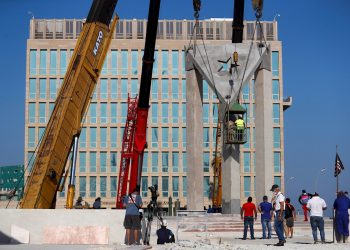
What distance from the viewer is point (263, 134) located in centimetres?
3872

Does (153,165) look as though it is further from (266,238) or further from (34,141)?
(266,238)

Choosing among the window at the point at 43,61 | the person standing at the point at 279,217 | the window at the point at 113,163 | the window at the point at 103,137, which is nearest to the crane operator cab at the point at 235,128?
the person standing at the point at 279,217

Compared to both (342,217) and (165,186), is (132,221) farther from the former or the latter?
(165,186)

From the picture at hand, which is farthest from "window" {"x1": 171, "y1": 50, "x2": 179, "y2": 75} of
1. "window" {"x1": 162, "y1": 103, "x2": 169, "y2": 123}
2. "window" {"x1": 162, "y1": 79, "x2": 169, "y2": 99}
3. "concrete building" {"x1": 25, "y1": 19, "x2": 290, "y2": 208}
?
"window" {"x1": 162, "y1": 103, "x2": 169, "y2": 123}

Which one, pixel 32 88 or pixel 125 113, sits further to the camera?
pixel 32 88

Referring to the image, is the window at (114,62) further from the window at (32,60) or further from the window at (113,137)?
the window at (32,60)

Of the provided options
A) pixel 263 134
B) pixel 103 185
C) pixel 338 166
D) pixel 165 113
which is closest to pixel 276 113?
pixel 165 113

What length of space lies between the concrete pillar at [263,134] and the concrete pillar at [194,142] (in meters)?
2.93

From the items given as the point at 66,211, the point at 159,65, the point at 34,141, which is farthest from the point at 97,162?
the point at 66,211

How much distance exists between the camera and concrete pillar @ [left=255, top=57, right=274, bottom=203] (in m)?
38.2

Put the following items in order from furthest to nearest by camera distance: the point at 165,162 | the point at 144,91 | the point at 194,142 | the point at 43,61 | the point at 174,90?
the point at 174,90
the point at 43,61
the point at 165,162
the point at 194,142
the point at 144,91

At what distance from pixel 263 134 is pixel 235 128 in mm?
2361

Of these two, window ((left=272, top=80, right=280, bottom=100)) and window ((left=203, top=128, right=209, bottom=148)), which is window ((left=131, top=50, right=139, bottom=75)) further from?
window ((left=272, top=80, right=280, bottom=100))

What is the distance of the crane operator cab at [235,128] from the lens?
36812mm
